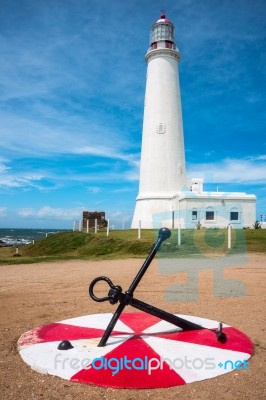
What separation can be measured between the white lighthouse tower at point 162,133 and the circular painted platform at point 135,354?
24.3 meters

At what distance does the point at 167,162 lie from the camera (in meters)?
28.8

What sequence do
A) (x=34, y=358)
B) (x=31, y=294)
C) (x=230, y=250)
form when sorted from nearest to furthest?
(x=34, y=358)
(x=31, y=294)
(x=230, y=250)

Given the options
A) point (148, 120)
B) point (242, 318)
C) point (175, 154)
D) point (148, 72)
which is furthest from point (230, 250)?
point (148, 72)

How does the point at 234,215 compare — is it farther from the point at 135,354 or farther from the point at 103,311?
the point at 135,354

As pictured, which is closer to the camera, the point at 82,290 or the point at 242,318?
the point at 242,318

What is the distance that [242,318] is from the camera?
4.95m

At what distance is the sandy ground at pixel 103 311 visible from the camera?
2.78 metres

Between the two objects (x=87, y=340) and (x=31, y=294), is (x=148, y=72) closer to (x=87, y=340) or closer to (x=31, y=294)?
(x=31, y=294)

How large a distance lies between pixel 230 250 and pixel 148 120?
17518mm

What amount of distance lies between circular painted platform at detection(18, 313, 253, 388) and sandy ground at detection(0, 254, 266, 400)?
93mm

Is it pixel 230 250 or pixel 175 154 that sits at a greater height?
pixel 175 154

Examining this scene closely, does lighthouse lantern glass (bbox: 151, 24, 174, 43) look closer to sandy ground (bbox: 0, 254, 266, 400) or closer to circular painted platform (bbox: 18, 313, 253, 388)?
sandy ground (bbox: 0, 254, 266, 400)

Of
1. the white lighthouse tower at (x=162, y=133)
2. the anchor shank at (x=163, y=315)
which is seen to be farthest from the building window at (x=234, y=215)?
the anchor shank at (x=163, y=315)

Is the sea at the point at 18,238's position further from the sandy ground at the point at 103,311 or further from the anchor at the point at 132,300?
the anchor at the point at 132,300
